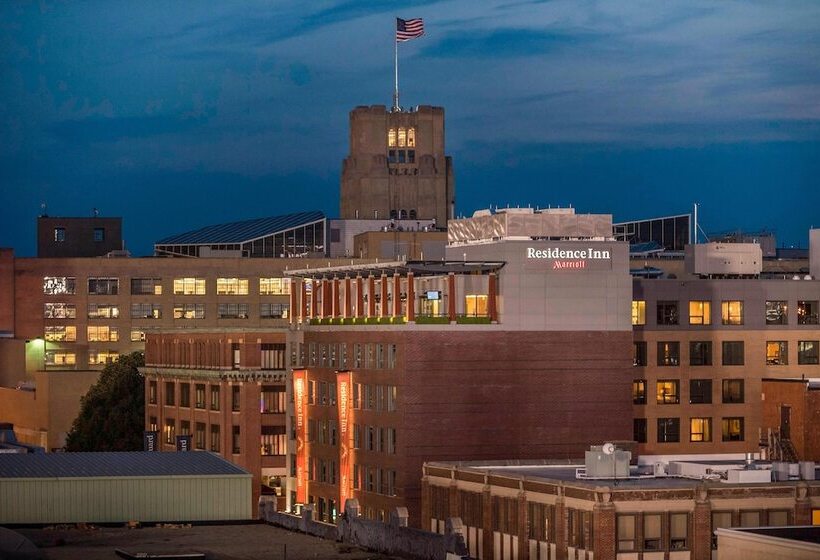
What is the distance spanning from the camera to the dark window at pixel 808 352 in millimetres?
171625

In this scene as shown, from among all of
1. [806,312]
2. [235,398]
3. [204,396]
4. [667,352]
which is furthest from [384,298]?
[204,396]

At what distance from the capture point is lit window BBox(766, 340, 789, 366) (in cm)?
17025

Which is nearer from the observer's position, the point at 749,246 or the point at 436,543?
the point at 436,543

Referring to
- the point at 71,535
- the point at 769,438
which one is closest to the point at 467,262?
the point at 769,438

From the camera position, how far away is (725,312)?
556ft

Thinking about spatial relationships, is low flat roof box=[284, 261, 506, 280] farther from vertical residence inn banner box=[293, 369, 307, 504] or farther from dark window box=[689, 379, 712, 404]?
dark window box=[689, 379, 712, 404]

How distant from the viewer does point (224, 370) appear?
7407 inches

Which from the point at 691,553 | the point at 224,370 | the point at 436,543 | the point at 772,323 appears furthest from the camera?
the point at 224,370

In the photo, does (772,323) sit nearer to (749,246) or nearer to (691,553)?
(749,246)

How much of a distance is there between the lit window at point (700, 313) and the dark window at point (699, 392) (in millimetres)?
4592

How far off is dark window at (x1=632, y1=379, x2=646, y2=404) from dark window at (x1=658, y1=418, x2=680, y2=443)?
2204 mm

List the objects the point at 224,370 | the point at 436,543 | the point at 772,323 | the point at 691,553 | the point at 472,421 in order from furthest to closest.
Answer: the point at 224,370 → the point at 772,323 → the point at 472,421 → the point at 691,553 → the point at 436,543

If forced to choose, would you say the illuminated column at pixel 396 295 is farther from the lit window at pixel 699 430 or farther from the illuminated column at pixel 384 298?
the lit window at pixel 699 430

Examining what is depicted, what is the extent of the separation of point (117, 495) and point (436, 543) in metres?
21.3
